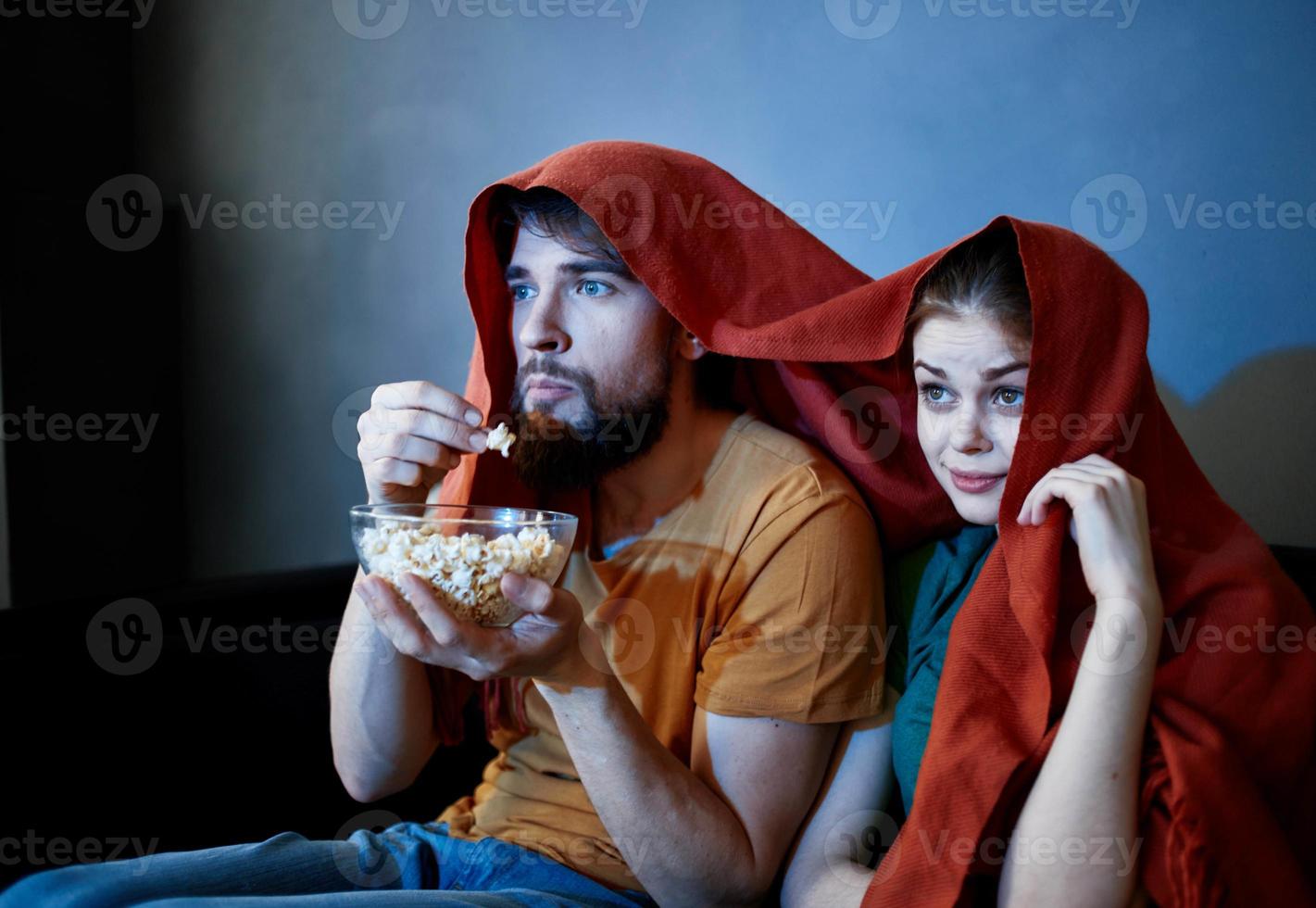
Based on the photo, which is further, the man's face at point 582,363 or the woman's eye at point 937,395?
the man's face at point 582,363

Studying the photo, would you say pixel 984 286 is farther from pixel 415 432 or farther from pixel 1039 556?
pixel 415 432

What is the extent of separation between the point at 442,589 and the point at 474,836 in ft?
1.49

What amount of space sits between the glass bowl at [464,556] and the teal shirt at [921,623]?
39 cm

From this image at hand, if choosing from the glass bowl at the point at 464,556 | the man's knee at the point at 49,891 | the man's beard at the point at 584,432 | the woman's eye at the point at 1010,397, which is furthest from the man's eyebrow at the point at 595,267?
the man's knee at the point at 49,891

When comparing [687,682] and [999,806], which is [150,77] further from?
[999,806]

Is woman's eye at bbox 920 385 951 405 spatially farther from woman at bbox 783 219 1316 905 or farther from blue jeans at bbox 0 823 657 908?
blue jeans at bbox 0 823 657 908

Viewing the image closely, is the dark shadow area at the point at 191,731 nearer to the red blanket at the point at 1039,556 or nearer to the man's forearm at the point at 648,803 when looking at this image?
the man's forearm at the point at 648,803

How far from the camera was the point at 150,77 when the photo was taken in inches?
103

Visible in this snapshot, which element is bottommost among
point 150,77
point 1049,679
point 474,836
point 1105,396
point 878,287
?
point 474,836

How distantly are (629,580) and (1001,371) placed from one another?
47cm

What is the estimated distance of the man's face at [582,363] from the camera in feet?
4.02

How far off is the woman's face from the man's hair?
32cm

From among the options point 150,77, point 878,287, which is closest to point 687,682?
point 878,287

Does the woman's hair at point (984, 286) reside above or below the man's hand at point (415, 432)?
above
